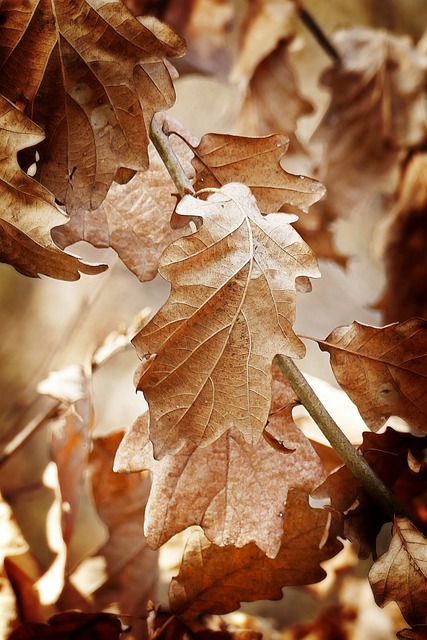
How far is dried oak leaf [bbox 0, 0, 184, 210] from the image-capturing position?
50 cm

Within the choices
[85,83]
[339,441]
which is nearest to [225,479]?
[339,441]

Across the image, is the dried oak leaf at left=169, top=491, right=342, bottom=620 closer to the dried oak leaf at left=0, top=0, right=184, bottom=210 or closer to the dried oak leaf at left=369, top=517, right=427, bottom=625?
the dried oak leaf at left=369, top=517, right=427, bottom=625

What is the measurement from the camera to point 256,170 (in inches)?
23.6

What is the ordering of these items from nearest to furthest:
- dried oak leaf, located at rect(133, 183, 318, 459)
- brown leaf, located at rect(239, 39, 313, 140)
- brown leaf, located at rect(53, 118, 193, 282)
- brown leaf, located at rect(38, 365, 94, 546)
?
dried oak leaf, located at rect(133, 183, 318, 459) < brown leaf, located at rect(53, 118, 193, 282) < brown leaf, located at rect(38, 365, 94, 546) < brown leaf, located at rect(239, 39, 313, 140)

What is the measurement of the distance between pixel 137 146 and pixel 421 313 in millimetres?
762

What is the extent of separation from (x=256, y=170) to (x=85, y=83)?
18 cm

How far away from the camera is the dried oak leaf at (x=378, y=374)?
58 centimetres

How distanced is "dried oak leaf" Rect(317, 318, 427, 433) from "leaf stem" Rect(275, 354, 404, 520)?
0.03m

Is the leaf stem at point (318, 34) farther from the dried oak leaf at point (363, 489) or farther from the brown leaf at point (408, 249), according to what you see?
the dried oak leaf at point (363, 489)

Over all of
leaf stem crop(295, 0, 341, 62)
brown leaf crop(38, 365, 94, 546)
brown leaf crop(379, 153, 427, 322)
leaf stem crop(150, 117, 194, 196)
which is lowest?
brown leaf crop(38, 365, 94, 546)

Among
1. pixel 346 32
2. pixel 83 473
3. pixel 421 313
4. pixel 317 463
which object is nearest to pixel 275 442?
pixel 317 463

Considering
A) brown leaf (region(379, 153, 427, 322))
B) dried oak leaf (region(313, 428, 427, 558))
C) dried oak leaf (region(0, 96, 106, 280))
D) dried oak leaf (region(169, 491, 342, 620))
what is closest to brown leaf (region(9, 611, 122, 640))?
dried oak leaf (region(169, 491, 342, 620))

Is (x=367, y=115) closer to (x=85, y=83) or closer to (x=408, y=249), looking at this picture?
(x=408, y=249)

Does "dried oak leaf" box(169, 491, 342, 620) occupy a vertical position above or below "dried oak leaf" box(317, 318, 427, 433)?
below
